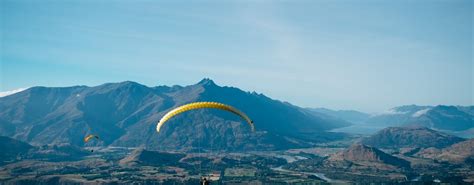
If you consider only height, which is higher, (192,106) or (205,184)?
(192,106)

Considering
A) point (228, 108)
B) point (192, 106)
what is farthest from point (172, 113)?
point (228, 108)

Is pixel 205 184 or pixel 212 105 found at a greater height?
pixel 212 105

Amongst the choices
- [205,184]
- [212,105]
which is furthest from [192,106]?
[205,184]

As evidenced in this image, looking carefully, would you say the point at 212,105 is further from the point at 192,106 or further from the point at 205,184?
the point at 205,184

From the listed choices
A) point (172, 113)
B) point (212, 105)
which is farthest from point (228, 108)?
point (172, 113)

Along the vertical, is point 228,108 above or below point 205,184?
above

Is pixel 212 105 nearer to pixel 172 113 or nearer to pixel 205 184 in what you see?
pixel 172 113

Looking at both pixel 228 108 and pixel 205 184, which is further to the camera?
pixel 228 108

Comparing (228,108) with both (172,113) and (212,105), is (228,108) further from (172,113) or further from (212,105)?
(172,113)
